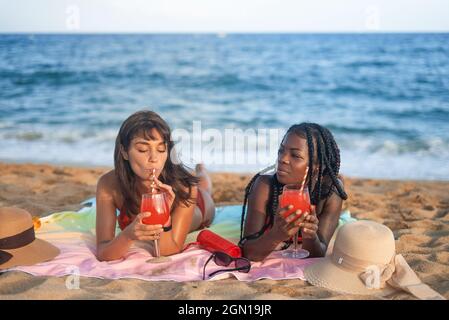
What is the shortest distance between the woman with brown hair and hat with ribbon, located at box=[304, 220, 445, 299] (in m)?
1.23

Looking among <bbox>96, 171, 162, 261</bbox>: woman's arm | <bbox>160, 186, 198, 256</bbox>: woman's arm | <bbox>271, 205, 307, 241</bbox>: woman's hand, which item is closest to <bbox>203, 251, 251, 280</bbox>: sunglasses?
<bbox>160, 186, 198, 256</bbox>: woman's arm

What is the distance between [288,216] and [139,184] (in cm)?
132

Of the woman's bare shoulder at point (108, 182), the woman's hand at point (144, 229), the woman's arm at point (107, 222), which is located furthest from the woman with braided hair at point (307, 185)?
Result: the woman's bare shoulder at point (108, 182)

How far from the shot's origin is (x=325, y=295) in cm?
348

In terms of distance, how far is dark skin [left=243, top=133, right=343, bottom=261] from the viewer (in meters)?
3.55

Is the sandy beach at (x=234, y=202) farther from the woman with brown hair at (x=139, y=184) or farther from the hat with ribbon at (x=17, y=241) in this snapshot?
the woman with brown hair at (x=139, y=184)

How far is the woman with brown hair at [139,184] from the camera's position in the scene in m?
3.88

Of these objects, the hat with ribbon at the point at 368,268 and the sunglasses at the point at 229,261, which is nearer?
the hat with ribbon at the point at 368,268

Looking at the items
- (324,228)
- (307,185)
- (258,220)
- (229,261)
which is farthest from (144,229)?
(324,228)

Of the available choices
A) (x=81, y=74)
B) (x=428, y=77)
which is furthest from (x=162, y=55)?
(x=428, y=77)

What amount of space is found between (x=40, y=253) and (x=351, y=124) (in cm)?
903

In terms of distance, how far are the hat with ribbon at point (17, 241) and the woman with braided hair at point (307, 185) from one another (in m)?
1.59

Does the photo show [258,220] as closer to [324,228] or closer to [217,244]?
[217,244]
